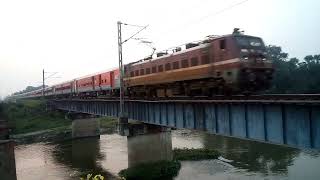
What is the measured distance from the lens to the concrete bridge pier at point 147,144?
136 ft

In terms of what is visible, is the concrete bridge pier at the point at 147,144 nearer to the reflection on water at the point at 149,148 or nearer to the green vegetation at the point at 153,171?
the reflection on water at the point at 149,148

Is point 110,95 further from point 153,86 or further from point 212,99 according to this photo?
point 212,99

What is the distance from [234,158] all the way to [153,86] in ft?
50.7

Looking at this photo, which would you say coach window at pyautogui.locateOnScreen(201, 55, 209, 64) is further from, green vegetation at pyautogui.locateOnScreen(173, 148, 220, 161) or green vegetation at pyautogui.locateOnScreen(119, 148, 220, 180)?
green vegetation at pyautogui.locateOnScreen(173, 148, 220, 161)

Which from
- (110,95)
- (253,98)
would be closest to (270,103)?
(253,98)

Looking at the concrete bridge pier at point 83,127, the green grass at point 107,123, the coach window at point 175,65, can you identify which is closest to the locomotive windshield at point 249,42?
the coach window at point 175,65

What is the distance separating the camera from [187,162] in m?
46.2

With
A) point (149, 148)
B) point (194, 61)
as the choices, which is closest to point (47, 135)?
point (149, 148)

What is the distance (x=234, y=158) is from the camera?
47094 millimetres

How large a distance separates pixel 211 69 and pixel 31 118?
239ft

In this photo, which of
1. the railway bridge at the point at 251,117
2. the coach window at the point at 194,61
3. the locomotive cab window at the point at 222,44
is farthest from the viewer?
the coach window at the point at 194,61

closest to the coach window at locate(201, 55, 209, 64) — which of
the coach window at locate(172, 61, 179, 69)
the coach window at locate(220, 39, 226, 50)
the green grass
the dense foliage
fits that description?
the coach window at locate(220, 39, 226, 50)

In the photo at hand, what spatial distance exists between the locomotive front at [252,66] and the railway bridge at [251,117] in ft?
6.55

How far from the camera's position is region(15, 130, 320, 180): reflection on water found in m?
39.9
